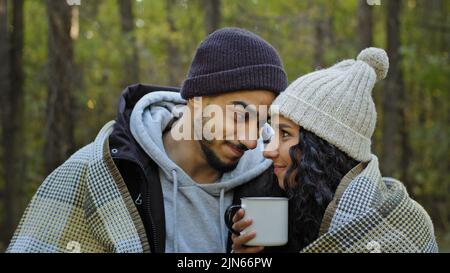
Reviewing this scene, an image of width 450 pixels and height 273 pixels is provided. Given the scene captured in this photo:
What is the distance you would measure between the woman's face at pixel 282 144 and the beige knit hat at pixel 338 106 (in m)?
0.06

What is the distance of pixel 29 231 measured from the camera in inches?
127

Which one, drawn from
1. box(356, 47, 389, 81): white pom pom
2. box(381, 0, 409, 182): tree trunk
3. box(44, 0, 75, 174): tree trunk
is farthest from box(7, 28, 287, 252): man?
box(381, 0, 409, 182): tree trunk

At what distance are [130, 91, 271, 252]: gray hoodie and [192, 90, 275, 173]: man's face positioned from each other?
113mm

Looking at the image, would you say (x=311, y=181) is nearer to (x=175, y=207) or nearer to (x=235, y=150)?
(x=235, y=150)

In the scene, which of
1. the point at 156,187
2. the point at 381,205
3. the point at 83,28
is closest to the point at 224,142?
the point at 156,187

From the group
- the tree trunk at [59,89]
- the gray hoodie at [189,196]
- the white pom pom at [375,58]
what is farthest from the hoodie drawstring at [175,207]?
the tree trunk at [59,89]

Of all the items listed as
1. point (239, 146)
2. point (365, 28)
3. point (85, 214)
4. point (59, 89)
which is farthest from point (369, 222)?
point (365, 28)

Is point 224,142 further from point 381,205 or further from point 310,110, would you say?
point 381,205

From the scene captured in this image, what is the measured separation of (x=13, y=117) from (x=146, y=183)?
852 centimetres

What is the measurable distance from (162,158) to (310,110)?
81 cm

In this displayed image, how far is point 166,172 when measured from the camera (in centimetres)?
349

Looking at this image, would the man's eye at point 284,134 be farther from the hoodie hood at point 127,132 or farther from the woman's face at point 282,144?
the hoodie hood at point 127,132

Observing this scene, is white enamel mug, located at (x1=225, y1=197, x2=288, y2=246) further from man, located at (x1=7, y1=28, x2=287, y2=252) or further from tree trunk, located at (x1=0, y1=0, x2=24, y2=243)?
tree trunk, located at (x1=0, y1=0, x2=24, y2=243)

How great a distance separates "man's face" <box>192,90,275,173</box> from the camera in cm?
342
